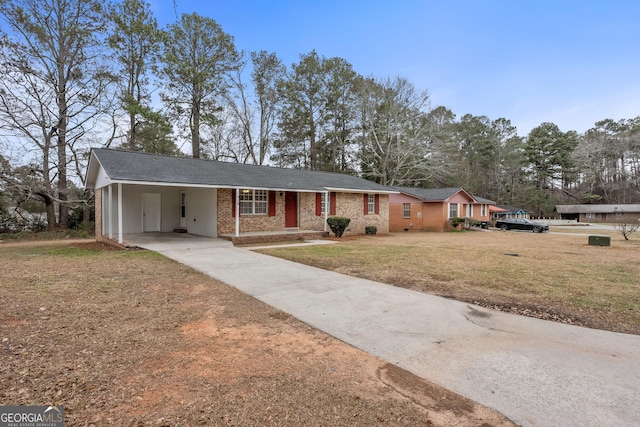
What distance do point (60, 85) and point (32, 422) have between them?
23261 millimetres

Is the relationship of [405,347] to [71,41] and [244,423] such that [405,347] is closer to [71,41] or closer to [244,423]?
[244,423]

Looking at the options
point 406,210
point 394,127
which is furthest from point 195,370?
point 394,127

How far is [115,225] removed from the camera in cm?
1473

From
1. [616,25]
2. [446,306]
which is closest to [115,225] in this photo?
[446,306]

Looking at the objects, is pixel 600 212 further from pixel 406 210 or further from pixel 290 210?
pixel 290 210

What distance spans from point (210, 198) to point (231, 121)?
678 inches

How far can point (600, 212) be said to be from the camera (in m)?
45.4

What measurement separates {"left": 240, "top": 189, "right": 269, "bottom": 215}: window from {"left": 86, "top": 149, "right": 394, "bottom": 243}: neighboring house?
0.08ft

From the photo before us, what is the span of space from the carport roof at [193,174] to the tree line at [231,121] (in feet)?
17.9

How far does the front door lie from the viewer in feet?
51.6

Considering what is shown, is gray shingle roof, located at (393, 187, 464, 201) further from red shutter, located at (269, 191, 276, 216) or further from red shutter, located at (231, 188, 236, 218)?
red shutter, located at (231, 188, 236, 218)

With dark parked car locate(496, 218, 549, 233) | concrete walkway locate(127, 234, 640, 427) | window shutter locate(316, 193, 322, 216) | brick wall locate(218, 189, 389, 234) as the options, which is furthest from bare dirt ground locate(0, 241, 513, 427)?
dark parked car locate(496, 218, 549, 233)

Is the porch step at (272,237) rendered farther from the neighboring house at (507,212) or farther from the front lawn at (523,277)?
the neighboring house at (507,212)

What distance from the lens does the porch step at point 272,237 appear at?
12.9 meters
